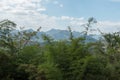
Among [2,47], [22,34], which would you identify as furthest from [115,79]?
[22,34]

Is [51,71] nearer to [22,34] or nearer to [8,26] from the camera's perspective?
[8,26]

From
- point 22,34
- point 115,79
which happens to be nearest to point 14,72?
point 115,79

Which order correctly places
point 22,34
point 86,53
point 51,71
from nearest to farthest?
point 51,71 < point 86,53 < point 22,34

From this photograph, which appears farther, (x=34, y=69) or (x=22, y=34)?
(x=22, y=34)

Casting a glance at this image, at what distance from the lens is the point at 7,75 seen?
6555 mm

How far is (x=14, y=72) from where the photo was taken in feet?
21.9

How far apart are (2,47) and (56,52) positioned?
1651 mm

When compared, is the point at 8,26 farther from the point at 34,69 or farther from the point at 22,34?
the point at 22,34

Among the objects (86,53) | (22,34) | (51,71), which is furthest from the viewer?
(22,34)

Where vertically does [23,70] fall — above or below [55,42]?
below

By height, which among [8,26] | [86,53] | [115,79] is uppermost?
[8,26]

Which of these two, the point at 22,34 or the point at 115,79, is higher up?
the point at 22,34

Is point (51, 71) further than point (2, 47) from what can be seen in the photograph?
No

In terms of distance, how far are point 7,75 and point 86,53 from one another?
1.60 metres
